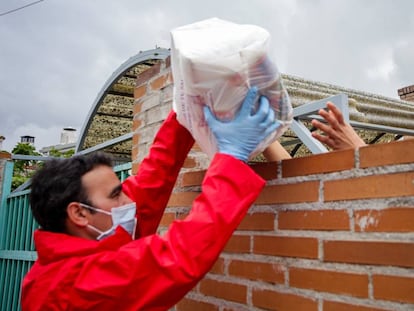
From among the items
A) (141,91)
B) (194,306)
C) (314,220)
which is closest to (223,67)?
(314,220)

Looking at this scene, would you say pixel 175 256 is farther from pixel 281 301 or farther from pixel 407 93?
pixel 407 93

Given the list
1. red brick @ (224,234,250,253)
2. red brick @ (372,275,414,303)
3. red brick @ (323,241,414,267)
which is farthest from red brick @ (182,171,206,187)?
red brick @ (372,275,414,303)

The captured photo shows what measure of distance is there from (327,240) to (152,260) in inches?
23.3

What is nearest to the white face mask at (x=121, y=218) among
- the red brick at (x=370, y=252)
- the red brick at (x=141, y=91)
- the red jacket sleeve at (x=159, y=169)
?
the red jacket sleeve at (x=159, y=169)

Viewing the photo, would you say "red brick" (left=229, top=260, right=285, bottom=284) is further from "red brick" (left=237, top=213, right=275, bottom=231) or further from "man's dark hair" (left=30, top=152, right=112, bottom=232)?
"man's dark hair" (left=30, top=152, right=112, bottom=232)

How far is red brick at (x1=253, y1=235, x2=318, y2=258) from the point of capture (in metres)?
1.52

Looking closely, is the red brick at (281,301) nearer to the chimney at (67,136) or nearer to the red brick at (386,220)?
the red brick at (386,220)

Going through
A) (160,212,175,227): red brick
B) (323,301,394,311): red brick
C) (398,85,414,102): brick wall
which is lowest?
(323,301,394,311): red brick

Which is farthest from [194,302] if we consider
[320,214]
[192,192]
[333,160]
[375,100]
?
[375,100]

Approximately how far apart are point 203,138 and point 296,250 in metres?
0.53

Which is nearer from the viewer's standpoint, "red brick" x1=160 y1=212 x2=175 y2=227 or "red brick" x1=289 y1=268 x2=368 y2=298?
"red brick" x1=289 y1=268 x2=368 y2=298

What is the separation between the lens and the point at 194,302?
205cm

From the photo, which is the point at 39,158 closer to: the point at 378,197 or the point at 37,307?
the point at 37,307

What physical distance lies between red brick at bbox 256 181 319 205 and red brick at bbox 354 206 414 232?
0.19 metres
